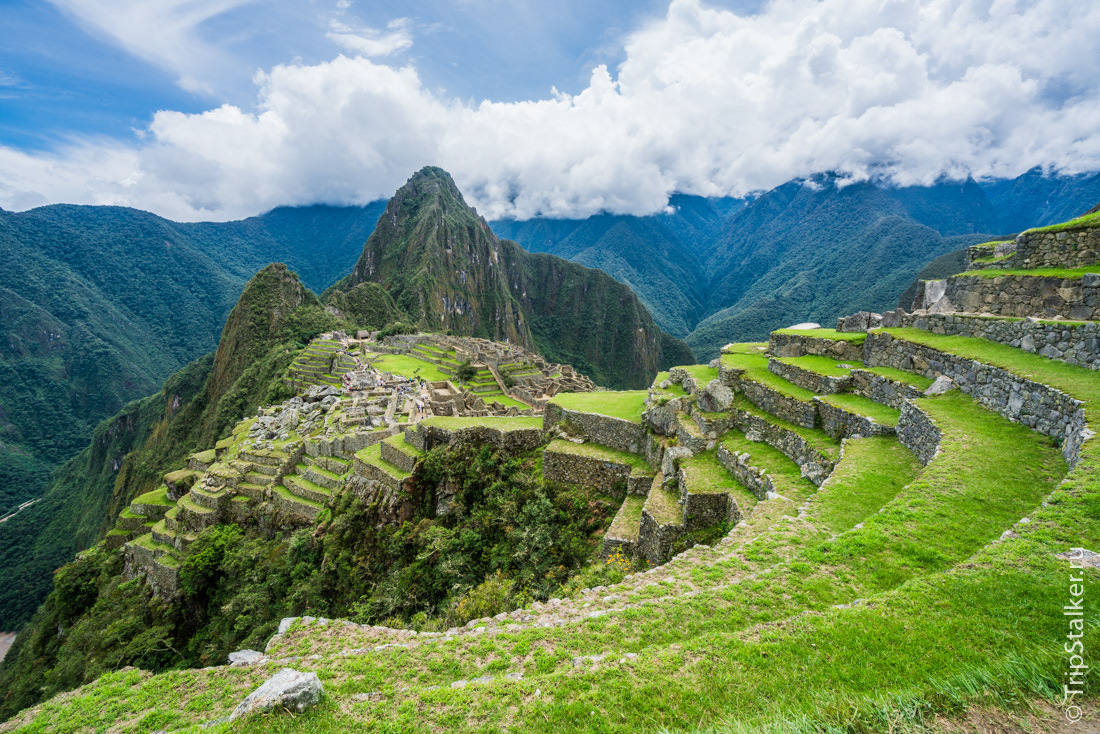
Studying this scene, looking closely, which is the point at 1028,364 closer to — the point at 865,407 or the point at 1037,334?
the point at 1037,334

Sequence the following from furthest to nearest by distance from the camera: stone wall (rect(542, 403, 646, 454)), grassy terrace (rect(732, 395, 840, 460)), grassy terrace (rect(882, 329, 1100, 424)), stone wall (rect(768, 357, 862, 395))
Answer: stone wall (rect(542, 403, 646, 454)), stone wall (rect(768, 357, 862, 395)), grassy terrace (rect(732, 395, 840, 460)), grassy terrace (rect(882, 329, 1100, 424))

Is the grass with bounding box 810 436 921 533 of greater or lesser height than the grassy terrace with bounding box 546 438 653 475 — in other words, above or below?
above

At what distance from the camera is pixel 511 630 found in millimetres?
5371

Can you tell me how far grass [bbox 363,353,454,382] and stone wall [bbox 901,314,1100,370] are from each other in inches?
1668

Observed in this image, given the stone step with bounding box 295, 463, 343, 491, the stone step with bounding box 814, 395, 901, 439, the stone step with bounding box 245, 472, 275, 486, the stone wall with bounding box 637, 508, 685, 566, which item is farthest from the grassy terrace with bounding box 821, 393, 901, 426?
the stone step with bounding box 245, 472, 275, 486

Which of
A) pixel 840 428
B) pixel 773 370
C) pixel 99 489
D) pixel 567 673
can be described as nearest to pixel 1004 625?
pixel 567 673

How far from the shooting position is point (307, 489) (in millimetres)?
18719

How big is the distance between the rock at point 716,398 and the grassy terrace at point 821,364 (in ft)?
6.12

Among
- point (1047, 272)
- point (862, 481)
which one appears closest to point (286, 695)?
point (862, 481)

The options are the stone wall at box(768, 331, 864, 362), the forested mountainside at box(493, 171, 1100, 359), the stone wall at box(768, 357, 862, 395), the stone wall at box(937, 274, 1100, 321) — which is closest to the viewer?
the stone wall at box(937, 274, 1100, 321)

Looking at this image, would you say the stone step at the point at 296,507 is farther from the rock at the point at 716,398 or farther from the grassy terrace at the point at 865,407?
the grassy terrace at the point at 865,407

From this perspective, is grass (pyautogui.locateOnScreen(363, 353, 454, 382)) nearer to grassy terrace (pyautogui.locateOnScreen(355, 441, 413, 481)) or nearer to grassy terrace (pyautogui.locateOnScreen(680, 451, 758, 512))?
grassy terrace (pyautogui.locateOnScreen(355, 441, 413, 481))

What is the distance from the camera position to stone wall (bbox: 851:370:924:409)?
8.56 m

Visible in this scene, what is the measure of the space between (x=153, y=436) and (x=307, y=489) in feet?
304
